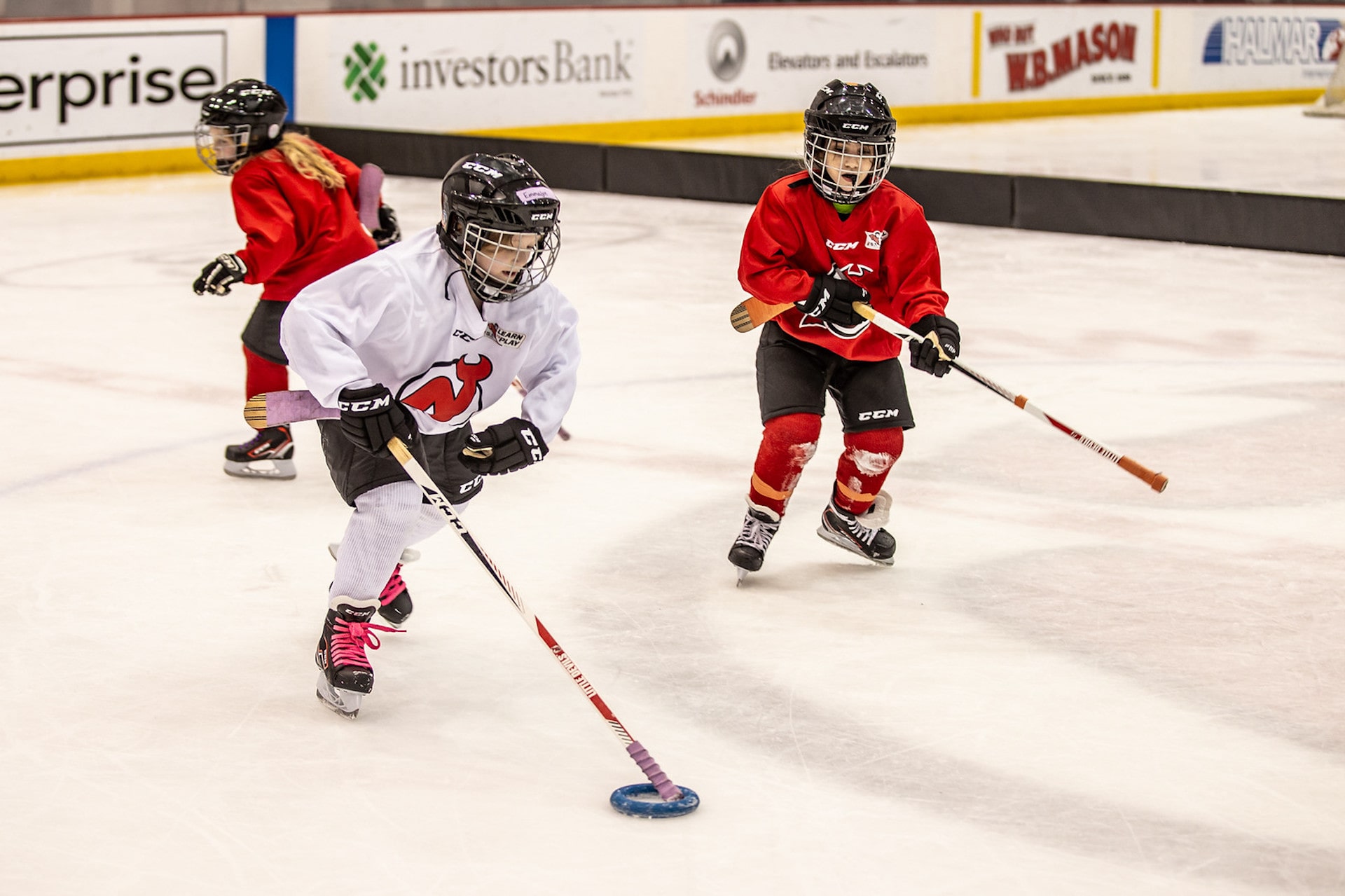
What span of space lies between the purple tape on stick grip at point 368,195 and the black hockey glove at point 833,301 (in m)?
1.30

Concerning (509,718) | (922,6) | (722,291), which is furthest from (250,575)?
(922,6)

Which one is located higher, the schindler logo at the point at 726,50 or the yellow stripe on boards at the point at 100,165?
the schindler logo at the point at 726,50

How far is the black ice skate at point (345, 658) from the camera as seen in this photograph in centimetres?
239

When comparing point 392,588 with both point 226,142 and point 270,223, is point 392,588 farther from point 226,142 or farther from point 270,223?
point 226,142

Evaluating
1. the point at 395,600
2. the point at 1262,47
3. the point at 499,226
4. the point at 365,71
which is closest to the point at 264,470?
the point at 395,600

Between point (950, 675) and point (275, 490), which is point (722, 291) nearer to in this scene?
point (275, 490)

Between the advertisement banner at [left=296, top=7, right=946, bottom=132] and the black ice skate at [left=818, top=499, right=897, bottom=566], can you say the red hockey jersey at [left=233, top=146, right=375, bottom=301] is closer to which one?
the black ice skate at [left=818, top=499, right=897, bottom=566]

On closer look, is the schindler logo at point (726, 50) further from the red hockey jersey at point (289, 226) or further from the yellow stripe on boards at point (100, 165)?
the red hockey jersey at point (289, 226)

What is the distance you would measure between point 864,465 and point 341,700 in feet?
3.77

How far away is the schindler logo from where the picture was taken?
38.2ft

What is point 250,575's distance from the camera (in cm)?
309

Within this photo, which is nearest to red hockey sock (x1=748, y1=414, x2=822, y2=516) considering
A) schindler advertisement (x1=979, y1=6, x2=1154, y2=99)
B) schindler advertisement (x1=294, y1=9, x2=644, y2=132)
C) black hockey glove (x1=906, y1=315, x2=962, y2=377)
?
black hockey glove (x1=906, y1=315, x2=962, y2=377)

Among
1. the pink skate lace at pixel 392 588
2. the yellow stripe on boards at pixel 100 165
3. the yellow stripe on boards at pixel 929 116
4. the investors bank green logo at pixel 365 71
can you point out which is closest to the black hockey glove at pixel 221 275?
the pink skate lace at pixel 392 588

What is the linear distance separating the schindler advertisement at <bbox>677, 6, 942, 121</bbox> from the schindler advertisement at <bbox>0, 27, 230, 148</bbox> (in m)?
3.48
